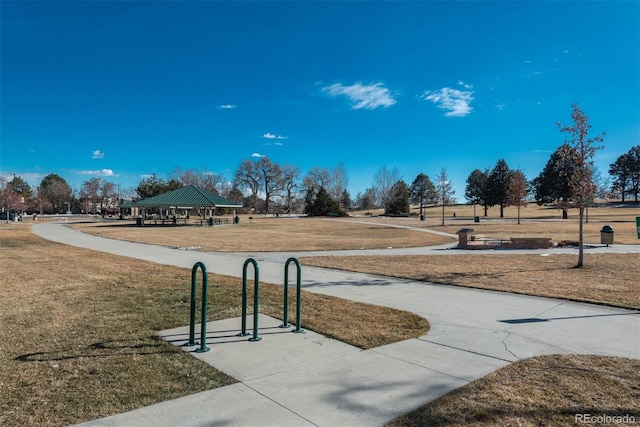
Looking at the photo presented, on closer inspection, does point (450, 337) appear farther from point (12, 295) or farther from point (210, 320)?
point (12, 295)

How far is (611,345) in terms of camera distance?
16.4 ft

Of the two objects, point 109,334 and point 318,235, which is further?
point 318,235

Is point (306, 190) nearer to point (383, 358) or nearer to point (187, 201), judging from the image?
point (187, 201)

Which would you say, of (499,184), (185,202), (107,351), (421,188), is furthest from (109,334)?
(421,188)

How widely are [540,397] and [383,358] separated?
155 centimetres

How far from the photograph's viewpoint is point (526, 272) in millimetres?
11242

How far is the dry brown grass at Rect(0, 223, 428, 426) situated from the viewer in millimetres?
3529

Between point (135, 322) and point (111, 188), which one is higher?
point (111, 188)

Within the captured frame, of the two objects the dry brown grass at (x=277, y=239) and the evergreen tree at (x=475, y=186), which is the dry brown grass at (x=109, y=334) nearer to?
the dry brown grass at (x=277, y=239)

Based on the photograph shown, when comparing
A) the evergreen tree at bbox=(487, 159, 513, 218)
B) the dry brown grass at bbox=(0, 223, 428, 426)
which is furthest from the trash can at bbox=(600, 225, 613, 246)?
the evergreen tree at bbox=(487, 159, 513, 218)

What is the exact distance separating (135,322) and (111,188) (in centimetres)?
10560

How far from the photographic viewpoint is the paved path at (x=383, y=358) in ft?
10.8

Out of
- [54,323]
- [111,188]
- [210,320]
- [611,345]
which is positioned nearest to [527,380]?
[611,345]

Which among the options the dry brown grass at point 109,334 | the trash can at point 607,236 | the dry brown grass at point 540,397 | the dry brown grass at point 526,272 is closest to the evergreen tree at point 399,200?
the trash can at point 607,236
